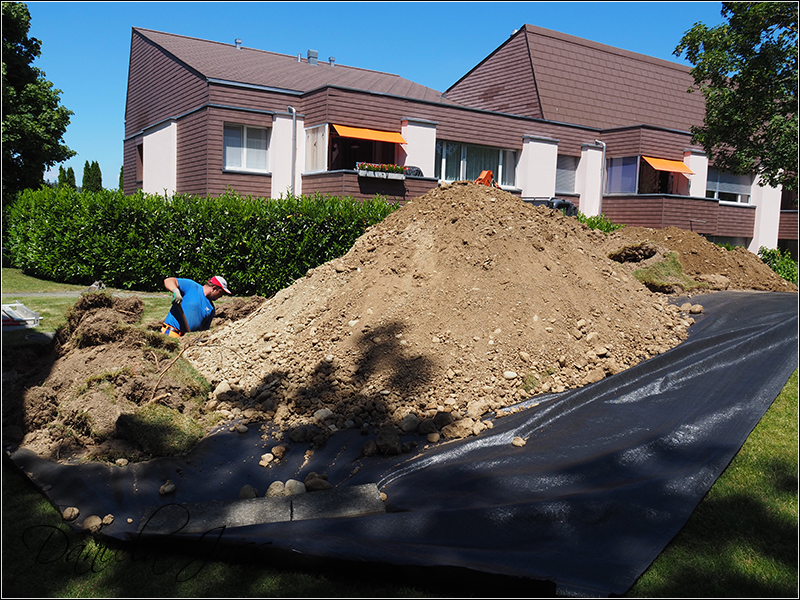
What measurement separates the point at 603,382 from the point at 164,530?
396cm

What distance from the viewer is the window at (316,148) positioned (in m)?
17.5

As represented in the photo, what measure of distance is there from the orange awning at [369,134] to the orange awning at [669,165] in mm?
9797

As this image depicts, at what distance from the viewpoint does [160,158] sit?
20422mm

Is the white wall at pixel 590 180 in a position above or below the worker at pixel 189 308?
above

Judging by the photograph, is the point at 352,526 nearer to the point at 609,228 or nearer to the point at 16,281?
the point at 16,281

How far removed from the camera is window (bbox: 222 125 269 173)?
1762 centimetres

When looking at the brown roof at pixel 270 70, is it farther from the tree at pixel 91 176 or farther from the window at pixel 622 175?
the tree at pixel 91 176

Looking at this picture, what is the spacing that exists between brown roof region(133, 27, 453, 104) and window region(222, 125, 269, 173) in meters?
1.49

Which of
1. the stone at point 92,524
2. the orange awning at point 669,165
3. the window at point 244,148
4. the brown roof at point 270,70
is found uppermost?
the brown roof at point 270,70

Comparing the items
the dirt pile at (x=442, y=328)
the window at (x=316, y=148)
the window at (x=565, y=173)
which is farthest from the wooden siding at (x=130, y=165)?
the dirt pile at (x=442, y=328)

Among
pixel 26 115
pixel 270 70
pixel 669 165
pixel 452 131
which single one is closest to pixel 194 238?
pixel 452 131

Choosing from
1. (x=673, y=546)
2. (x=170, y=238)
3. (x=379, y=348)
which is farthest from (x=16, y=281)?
(x=673, y=546)

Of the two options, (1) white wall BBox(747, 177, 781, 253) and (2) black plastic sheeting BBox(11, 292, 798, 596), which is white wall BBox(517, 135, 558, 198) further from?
(2) black plastic sheeting BBox(11, 292, 798, 596)

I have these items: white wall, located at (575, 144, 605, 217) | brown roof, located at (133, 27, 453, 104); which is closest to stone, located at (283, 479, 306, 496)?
brown roof, located at (133, 27, 453, 104)
